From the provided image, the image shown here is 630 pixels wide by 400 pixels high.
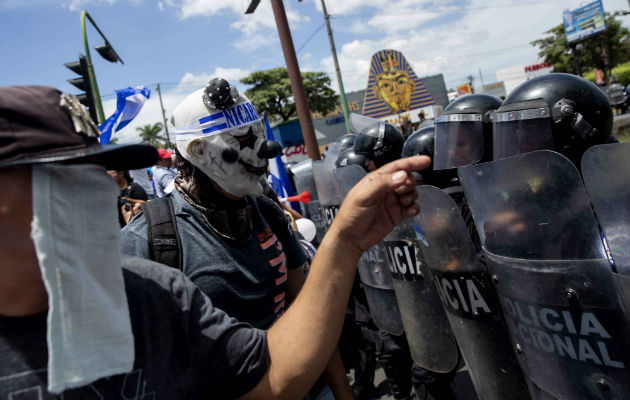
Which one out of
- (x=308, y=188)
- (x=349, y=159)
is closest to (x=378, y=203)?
(x=349, y=159)

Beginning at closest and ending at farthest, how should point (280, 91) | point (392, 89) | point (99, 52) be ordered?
point (99, 52) → point (392, 89) → point (280, 91)

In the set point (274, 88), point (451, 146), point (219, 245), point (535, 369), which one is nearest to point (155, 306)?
point (219, 245)

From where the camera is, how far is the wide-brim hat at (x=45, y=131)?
2.68ft

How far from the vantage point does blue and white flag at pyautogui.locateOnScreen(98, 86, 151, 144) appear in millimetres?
5441

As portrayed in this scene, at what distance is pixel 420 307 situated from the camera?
98.1 inches

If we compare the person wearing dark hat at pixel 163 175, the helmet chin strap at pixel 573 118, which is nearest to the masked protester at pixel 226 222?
the helmet chin strap at pixel 573 118

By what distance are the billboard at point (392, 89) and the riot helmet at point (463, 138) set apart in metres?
22.4

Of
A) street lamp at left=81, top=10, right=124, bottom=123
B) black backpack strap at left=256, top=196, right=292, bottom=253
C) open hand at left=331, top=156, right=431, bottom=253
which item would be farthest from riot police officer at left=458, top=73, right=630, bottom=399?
street lamp at left=81, top=10, right=124, bottom=123

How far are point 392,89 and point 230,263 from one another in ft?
83.1

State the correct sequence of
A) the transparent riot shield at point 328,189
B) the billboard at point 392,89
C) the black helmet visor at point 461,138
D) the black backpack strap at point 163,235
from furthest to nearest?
the billboard at point 392,89, the transparent riot shield at point 328,189, the black helmet visor at point 461,138, the black backpack strap at point 163,235

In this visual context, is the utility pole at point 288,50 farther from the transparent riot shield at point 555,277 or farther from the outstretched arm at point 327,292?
the outstretched arm at point 327,292

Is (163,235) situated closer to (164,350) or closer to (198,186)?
(198,186)

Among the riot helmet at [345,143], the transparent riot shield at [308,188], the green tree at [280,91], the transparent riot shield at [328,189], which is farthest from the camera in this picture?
the green tree at [280,91]

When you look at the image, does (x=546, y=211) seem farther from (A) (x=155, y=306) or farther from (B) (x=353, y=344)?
(B) (x=353, y=344)
